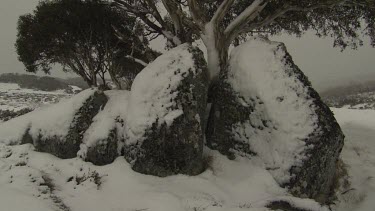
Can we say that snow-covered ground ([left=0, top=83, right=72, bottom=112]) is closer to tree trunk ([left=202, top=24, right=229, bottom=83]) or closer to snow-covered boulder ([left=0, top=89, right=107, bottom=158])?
snow-covered boulder ([left=0, top=89, right=107, bottom=158])

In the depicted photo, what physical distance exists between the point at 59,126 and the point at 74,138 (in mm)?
550

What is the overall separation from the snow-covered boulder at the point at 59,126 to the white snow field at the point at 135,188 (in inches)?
13.7

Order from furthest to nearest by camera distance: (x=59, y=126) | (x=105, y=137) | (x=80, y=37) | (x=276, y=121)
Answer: (x=80, y=37) < (x=59, y=126) < (x=105, y=137) < (x=276, y=121)

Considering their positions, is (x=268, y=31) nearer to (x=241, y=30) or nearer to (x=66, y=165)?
(x=241, y=30)

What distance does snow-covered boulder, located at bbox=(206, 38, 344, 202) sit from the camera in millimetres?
8922

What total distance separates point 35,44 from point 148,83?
21.7ft

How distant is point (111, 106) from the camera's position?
1054 cm

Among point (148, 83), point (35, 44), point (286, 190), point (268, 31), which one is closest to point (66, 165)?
point (148, 83)

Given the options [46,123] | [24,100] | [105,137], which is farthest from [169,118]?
[24,100]

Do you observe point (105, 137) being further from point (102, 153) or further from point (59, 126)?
point (59, 126)

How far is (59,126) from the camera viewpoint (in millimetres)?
9930

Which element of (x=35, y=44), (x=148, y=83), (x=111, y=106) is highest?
(x=35, y=44)

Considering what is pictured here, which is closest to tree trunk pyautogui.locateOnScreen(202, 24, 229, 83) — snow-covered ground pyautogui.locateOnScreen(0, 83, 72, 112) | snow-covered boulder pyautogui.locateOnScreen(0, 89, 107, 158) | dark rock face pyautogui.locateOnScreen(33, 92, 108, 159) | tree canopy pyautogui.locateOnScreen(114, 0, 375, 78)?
tree canopy pyautogui.locateOnScreen(114, 0, 375, 78)

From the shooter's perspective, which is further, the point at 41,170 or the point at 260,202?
the point at 41,170
